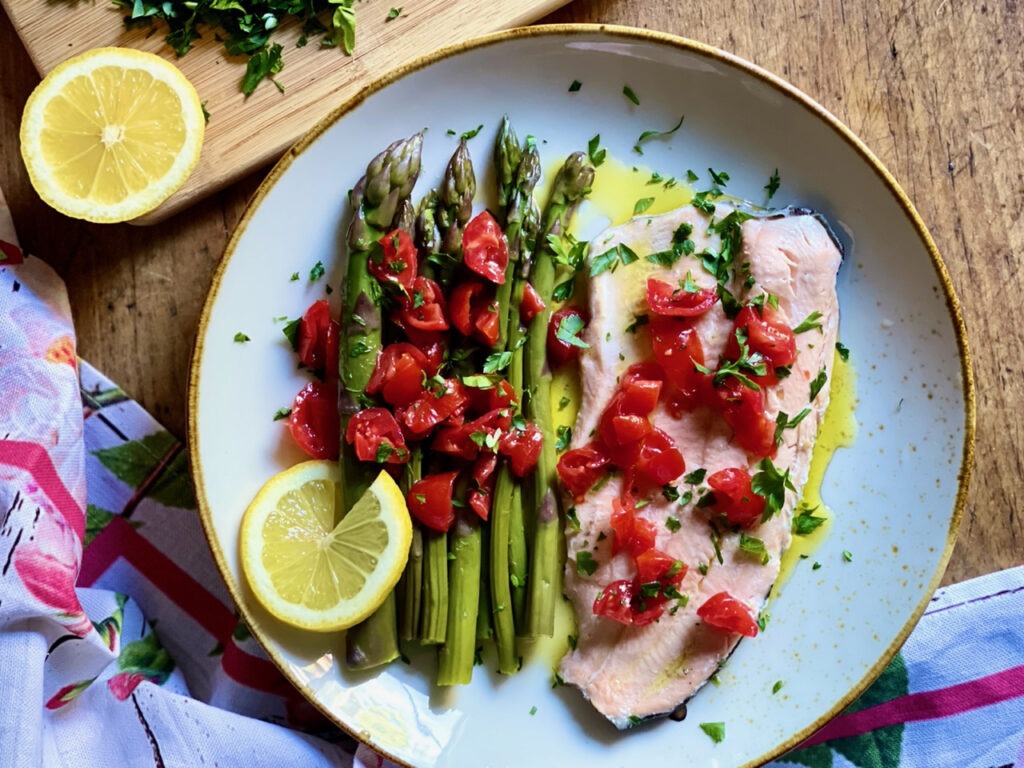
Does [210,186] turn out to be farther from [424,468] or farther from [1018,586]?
[1018,586]

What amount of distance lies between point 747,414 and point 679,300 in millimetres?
505

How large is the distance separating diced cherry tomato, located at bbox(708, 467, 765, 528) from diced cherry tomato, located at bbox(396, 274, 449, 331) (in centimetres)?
119

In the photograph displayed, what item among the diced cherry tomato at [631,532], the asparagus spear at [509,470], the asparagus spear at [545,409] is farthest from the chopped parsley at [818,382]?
the asparagus spear at [509,470]

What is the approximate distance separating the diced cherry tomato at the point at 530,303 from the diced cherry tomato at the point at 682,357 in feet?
1.52

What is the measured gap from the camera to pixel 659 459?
3.47m

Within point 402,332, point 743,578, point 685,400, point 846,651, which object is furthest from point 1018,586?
point 402,332

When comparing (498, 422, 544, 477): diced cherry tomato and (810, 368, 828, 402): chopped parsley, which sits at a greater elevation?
(498, 422, 544, 477): diced cherry tomato

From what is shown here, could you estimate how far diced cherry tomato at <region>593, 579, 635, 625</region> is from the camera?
3.42 meters

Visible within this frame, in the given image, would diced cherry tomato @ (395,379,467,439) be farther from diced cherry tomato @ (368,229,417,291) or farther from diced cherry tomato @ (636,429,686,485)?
diced cherry tomato @ (636,429,686,485)

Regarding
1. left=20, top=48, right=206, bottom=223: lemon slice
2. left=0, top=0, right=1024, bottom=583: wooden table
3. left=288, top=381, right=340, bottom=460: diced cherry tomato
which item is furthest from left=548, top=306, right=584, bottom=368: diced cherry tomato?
left=20, top=48, right=206, bottom=223: lemon slice

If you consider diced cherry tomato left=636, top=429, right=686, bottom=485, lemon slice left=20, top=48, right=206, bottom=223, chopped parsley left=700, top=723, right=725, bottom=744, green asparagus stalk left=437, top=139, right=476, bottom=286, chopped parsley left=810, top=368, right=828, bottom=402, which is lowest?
chopped parsley left=700, top=723, right=725, bottom=744

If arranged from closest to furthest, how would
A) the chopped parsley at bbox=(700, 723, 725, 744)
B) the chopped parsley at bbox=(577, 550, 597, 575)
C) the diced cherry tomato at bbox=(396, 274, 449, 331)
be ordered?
the diced cherry tomato at bbox=(396, 274, 449, 331)
the chopped parsley at bbox=(577, 550, 597, 575)
the chopped parsley at bbox=(700, 723, 725, 744)

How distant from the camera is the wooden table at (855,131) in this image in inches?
149

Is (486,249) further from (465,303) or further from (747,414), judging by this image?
(747,414)
